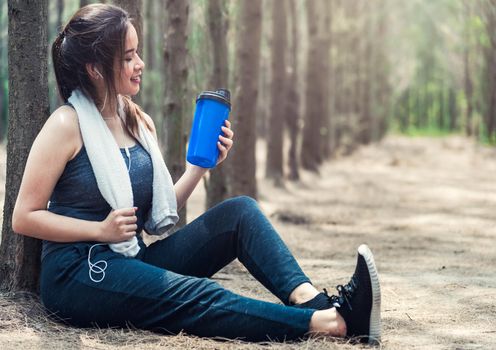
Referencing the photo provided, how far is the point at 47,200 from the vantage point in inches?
134

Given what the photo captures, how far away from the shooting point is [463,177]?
639 inches

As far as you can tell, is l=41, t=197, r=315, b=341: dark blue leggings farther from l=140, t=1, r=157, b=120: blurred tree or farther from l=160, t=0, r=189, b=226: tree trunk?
l=140, t=1, r=157, b=120: blurred tree

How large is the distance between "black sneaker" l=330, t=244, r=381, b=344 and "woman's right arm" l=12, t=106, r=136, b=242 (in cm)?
96

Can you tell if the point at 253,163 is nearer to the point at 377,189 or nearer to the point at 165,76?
the point at 165,76

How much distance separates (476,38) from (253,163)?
1603cm

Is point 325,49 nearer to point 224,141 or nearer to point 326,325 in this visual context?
point 224,141

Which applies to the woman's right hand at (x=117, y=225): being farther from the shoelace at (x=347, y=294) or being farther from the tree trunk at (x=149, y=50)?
the tree trunk at (x=149, y=50)

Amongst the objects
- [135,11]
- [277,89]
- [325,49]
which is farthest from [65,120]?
[325,49]

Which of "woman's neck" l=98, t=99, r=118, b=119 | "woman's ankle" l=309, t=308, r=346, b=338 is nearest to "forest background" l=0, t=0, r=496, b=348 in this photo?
"woman's neck" l=98, t=99, r=118, b=119

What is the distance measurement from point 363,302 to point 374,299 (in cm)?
5

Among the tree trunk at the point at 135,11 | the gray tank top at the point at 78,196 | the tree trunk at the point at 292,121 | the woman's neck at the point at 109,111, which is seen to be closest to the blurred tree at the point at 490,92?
the tree trunk at the point at 292,121

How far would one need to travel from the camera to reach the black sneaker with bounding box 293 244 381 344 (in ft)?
10.8

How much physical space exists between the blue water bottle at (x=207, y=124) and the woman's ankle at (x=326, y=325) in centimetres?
87

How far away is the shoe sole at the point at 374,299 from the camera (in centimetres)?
330
